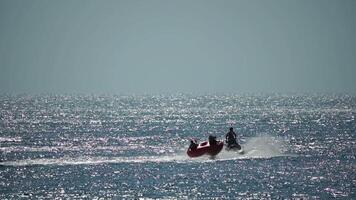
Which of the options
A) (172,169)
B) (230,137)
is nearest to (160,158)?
(230,137)

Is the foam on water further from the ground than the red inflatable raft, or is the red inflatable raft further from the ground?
the red inflatable raft

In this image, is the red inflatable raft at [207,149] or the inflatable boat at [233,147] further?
the inflatable boat at [233,147]

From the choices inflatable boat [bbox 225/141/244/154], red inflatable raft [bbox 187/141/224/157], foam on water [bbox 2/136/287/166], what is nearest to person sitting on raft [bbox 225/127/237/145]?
inflatable boat [bbox 225/141/244/154]

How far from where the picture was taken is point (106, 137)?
9844 centimetres

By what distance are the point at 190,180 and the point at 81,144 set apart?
117 ft

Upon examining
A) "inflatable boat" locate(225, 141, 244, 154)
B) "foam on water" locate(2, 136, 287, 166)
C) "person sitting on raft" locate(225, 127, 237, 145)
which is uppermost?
"person sitting on raft" locate(225, 127, 237, 145)

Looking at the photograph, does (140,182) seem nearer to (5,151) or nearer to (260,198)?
(260,198)

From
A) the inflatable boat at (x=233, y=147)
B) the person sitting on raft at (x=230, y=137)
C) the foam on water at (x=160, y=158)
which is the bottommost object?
the foam on water at (x=160, y=158)

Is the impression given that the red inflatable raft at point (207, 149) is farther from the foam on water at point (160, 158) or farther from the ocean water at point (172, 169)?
the ocean water at point (172, 169)

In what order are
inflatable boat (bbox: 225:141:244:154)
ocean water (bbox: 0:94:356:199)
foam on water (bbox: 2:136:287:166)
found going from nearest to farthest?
ocean water (bbox: 0:94:356:199), foam on water (bbox: 2:136:287:166), inflatable boat (bbox: 225:141:244:154)

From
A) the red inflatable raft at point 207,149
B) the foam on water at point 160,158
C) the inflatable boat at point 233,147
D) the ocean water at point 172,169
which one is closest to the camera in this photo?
the ocean water at point 172,169

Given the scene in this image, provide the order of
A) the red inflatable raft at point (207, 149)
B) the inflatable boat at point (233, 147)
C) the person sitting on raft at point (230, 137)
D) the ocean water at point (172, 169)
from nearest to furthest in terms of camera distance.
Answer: the ocean water at point (172, 169) < the red inflatable raft at point (207, 149) < the person sitting on raft at point (230, 137) < the inflatable boat at point (233, 147)

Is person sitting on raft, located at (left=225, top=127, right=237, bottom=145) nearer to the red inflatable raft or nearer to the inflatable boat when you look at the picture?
the inflatable boat

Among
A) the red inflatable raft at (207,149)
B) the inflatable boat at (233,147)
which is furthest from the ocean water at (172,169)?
the red inflatable raft at (207,149)
